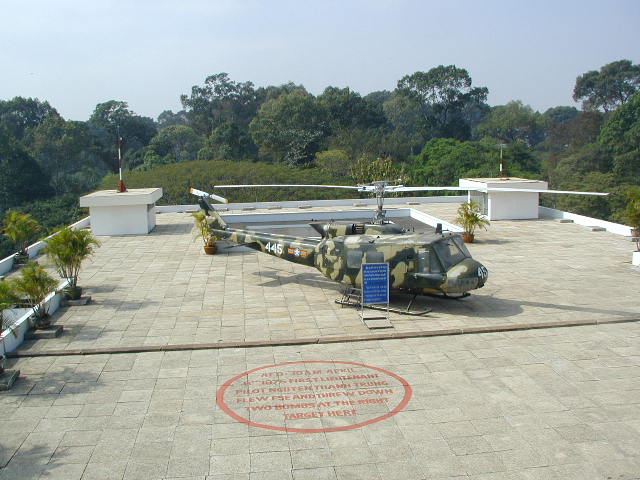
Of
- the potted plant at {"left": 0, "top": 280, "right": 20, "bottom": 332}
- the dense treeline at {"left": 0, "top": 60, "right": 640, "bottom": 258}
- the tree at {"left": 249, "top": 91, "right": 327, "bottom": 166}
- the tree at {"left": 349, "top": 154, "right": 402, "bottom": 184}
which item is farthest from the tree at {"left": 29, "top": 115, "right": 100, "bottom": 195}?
the potted plant at {"left": 0, "top": 280, "right": 20, "bottom": 332}

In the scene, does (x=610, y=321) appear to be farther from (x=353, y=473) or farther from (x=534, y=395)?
(x=353, y=473)

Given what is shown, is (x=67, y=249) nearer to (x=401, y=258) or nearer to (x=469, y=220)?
(x=401, y=258)

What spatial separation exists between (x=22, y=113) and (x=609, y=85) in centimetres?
7936

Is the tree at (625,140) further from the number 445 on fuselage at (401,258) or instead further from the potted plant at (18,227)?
the potted plant at (18,227)

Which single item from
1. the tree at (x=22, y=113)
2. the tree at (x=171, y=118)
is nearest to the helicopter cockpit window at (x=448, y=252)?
the tree at (x=22, y=113)

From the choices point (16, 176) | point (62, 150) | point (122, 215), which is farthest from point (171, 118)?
point (122, 215)

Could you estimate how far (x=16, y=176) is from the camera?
58906mm

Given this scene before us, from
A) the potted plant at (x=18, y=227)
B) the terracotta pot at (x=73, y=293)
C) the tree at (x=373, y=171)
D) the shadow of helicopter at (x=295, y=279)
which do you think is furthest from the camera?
the tree at (x=373, y=171)

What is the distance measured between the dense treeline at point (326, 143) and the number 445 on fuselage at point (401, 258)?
2310 centimetres

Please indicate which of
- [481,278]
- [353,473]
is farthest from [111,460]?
[481,278]

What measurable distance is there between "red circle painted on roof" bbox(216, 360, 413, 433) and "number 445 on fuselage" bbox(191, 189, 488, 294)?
3.83 m

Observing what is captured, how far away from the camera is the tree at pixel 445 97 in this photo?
79000mm

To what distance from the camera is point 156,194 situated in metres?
31.1

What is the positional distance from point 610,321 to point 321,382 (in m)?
8.06
